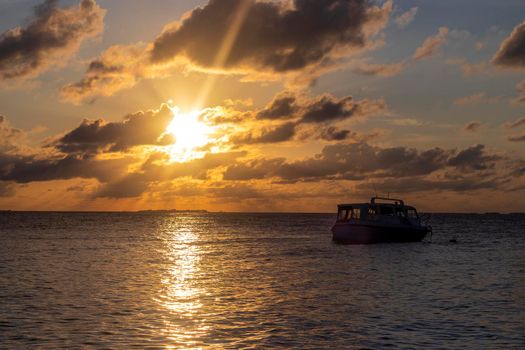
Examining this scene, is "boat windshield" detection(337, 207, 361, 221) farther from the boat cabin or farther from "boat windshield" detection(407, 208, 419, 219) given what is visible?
"boat windshield" detection(407, 208, 419, 219)

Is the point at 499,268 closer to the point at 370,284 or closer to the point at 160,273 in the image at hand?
the point at 370,284

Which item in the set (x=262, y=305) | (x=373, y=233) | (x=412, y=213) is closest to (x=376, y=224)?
(x=373, y=233)

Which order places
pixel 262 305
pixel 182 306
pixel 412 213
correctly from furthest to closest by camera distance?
pixel 412 213 < pixel 262 305 < pixel 182 306

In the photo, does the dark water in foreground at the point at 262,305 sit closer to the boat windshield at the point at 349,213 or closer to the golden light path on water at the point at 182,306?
the golden light path on water at the point at 182,306

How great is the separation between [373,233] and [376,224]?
1304mm

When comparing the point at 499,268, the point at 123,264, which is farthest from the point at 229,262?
the point at 499,268

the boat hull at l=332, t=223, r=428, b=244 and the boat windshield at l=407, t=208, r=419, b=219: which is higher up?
the boat windshield at l=407, t=208, r=419, b=219

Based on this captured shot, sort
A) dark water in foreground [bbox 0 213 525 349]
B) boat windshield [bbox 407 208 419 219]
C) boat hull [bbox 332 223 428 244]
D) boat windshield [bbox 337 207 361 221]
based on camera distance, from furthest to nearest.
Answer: boat windshield [bbox 407 208 419 219], boat windshield [bbox 337 207 361 221], boat hull [bbox 332 223 428 244], dark water in foreground [bbox 0 213 525 349]

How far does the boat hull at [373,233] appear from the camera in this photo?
7400cm

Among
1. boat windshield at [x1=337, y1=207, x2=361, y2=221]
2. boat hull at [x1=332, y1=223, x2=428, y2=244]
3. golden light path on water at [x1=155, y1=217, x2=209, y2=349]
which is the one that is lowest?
golden light path on water at [x1=155, y1=217, x2=209, y2=349]

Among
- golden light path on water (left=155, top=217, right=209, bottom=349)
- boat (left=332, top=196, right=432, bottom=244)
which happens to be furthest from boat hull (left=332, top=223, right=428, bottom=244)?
golden light path on water (left=155, top=217, right=209, bottom=349)

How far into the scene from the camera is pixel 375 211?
75.8 metres

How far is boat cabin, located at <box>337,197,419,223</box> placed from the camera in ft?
247

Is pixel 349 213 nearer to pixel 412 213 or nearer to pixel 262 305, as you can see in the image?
pixel 412 213
